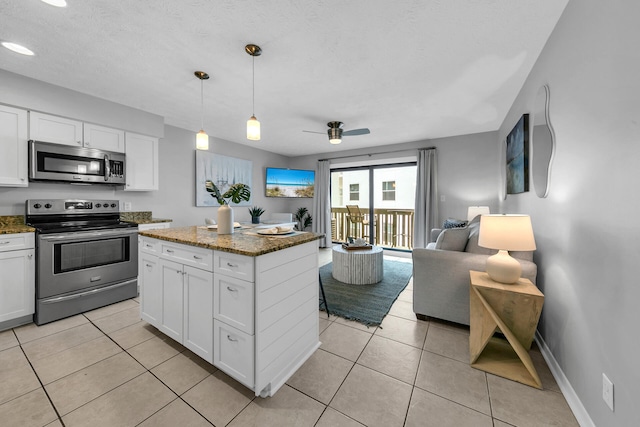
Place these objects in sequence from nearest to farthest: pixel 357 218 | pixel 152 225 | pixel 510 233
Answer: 1. pixel 510 233
2. pixel 152 225
3. pixel 357 218

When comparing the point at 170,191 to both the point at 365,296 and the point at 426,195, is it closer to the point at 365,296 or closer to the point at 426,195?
the point at 365,296

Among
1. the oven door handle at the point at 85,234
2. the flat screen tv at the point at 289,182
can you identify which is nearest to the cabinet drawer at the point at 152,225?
the oven door handle at the point at 85,234

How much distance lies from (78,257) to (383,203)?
17.6 feet

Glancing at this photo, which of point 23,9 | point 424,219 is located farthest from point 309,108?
point 424,219

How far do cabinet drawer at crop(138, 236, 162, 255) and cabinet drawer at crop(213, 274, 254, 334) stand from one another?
0.79m

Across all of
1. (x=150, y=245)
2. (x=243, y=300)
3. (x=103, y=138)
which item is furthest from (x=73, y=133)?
(x=243, y=300)

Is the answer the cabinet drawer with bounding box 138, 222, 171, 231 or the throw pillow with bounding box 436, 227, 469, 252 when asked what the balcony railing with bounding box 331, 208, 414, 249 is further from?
the cabinet drawer with bounding box 138, 222, 171, 231

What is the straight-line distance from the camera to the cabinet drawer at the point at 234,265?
1.37 metres

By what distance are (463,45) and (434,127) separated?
7.27 ft

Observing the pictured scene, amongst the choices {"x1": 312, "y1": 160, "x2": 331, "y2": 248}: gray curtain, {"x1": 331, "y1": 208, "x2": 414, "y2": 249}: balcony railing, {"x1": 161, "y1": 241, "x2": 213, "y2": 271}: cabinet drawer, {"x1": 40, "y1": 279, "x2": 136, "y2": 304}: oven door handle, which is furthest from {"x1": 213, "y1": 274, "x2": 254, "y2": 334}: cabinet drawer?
{"x1": 312, "y1": 160, "x2": 331, "y2": 248}: gray curtain

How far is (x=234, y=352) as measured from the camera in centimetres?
148

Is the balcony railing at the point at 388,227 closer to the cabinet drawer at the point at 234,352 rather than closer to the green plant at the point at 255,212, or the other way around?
the green plant at the point at 255,212

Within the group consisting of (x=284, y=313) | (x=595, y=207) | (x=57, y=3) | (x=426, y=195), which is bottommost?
(x=284, y=313)

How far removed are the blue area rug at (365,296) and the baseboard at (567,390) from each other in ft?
4.11
